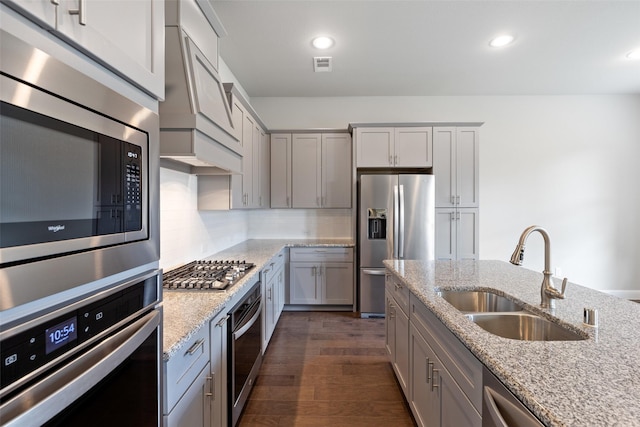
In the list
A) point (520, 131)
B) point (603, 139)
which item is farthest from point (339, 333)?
point (603, 139)

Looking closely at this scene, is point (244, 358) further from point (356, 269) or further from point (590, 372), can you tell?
point (356, 269)

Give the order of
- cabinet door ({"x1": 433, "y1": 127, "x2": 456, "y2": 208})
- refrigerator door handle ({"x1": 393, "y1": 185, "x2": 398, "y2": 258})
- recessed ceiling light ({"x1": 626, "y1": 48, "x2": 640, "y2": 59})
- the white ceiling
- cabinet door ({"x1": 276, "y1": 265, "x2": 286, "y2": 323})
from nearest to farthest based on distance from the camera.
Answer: the white ceiling
recessed ceiling light ({"x1": 626, "y1": 48, "x2": 640, "y2": 59})
cabinet door ({"x1": 276, "y1": 265, "x2": 286, "y2": 323})
refrigerator door handle ({"x1": 393, "y1": 185, "x2": 398, "y2": 258})
cabinet door ({"x1": 433, "y1": 127, "x2": 456, "y2": 208})

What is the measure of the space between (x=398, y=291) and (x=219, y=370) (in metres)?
1.26

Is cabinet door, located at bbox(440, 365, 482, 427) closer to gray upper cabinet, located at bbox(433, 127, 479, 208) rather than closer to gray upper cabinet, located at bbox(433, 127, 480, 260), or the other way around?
gray upper cabinet, located at bbox(433, 127, 480, 260)

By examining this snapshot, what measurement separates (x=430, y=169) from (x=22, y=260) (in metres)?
3.95

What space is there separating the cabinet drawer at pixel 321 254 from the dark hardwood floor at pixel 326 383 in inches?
34.1

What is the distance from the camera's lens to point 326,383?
229 cm

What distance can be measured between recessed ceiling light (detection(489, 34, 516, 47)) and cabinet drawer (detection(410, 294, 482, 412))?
275 centimetres

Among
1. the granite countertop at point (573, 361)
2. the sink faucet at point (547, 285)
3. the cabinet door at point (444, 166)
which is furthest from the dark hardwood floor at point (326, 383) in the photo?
the cabinet door at point (444, 166)

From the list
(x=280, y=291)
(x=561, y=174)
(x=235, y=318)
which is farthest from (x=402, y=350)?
(x=561, y=174)

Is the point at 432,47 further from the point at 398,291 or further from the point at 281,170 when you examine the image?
the point at 398,291

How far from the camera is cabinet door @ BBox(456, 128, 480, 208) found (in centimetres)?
375

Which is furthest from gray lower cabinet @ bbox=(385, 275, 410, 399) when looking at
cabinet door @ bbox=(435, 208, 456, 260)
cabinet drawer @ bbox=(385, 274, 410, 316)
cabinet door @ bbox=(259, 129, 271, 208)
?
cabinet door @ bbox=(259, 129, 271, 208)

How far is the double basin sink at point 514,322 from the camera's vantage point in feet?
4.14
